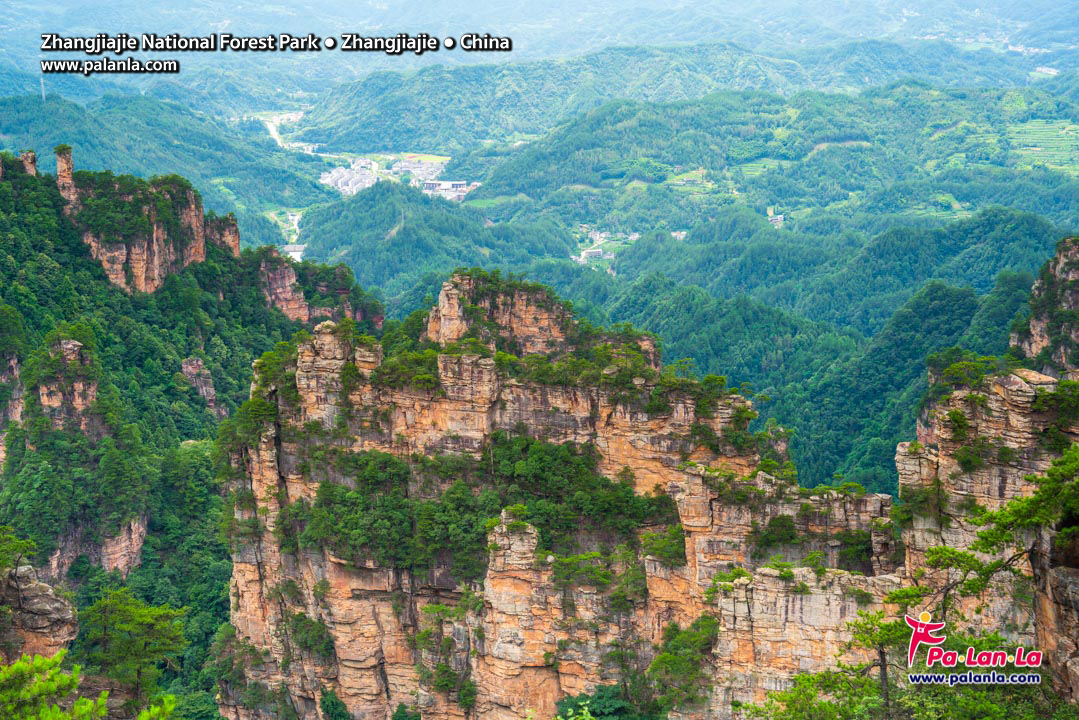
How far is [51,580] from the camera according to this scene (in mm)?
64938

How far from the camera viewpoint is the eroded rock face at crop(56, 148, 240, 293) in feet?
279

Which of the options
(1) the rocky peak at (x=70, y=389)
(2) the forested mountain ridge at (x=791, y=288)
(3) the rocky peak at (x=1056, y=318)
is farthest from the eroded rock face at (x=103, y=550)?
(3) the rocky peak at (x=1056, y=318)

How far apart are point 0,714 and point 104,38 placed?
74.8 meters

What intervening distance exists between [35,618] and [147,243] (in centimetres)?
5039

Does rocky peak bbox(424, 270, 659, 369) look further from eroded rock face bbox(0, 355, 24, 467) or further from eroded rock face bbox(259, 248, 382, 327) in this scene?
eroded rock face bbox(259, 248, 382, 327)

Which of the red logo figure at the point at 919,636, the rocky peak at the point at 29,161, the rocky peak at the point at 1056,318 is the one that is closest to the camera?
the red logo figure at the point at 919,636

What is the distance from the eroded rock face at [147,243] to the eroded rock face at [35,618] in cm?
4855

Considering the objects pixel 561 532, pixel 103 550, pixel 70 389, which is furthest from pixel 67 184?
pixel 561 532

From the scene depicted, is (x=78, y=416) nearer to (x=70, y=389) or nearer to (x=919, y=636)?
(x=70, y=389)

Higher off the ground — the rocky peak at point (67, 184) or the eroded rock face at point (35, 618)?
the rocky peak at point (67, 184)

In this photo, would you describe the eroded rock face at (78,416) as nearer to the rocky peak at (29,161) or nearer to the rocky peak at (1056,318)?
the rocky peak at (29,161)

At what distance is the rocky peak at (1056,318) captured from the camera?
6812cm

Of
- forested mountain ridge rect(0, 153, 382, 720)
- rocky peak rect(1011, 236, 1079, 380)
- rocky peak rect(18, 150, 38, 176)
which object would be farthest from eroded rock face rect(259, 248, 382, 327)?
rocky peak rect(1011, 236, 1079, 380)

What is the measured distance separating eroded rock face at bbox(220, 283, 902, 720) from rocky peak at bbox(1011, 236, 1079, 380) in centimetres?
2590
